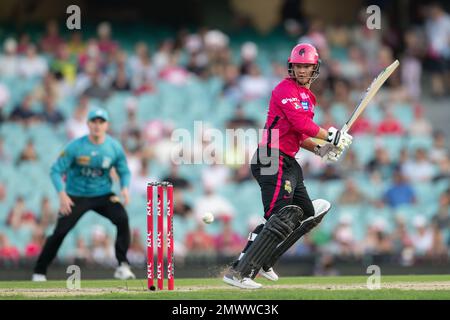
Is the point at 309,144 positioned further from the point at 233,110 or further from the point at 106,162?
the point at 233,110

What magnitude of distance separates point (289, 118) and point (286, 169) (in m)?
0.51

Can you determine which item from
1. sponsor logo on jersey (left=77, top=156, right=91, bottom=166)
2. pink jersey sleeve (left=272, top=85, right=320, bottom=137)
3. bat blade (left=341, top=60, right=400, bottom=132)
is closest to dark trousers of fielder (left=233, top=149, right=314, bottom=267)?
pink jersey sleeve (left=272, top=85, right=320, bottom=137)

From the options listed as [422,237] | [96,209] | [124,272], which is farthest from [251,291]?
[422,237]

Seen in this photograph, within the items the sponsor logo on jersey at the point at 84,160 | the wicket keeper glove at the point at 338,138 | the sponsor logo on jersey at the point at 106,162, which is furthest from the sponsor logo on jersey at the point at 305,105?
the sponsor logo on jersey at the point at 84,160

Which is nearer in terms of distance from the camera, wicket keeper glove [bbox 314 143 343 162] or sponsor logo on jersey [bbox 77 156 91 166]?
wicket keeper glove [bbox 314 143 343 162]

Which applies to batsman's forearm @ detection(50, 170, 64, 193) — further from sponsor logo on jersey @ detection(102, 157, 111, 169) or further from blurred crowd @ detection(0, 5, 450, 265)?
blurred crowd @ detection(0, 5, 450, 265)

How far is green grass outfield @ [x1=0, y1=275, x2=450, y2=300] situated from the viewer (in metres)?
9.95

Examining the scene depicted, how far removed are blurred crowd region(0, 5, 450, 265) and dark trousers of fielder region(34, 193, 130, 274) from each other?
3.46 m

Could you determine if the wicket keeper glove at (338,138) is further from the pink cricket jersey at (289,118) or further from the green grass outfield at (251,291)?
the green grass outfield at (251,291)

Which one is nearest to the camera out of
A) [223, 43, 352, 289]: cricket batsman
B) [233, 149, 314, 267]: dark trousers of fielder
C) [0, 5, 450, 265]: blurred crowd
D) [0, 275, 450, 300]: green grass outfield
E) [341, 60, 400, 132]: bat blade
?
[0, 275, 450, 300]: green grass outfield

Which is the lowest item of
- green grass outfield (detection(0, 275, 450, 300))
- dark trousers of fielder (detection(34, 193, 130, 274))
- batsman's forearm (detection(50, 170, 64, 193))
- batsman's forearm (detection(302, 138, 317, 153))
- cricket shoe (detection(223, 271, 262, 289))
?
green grass outfield (detection(0, 275, 450, 300))

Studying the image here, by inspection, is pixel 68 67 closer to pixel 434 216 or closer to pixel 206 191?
pixel 206 191

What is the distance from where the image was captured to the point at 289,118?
10398 mm

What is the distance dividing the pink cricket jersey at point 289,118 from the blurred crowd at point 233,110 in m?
6.18
